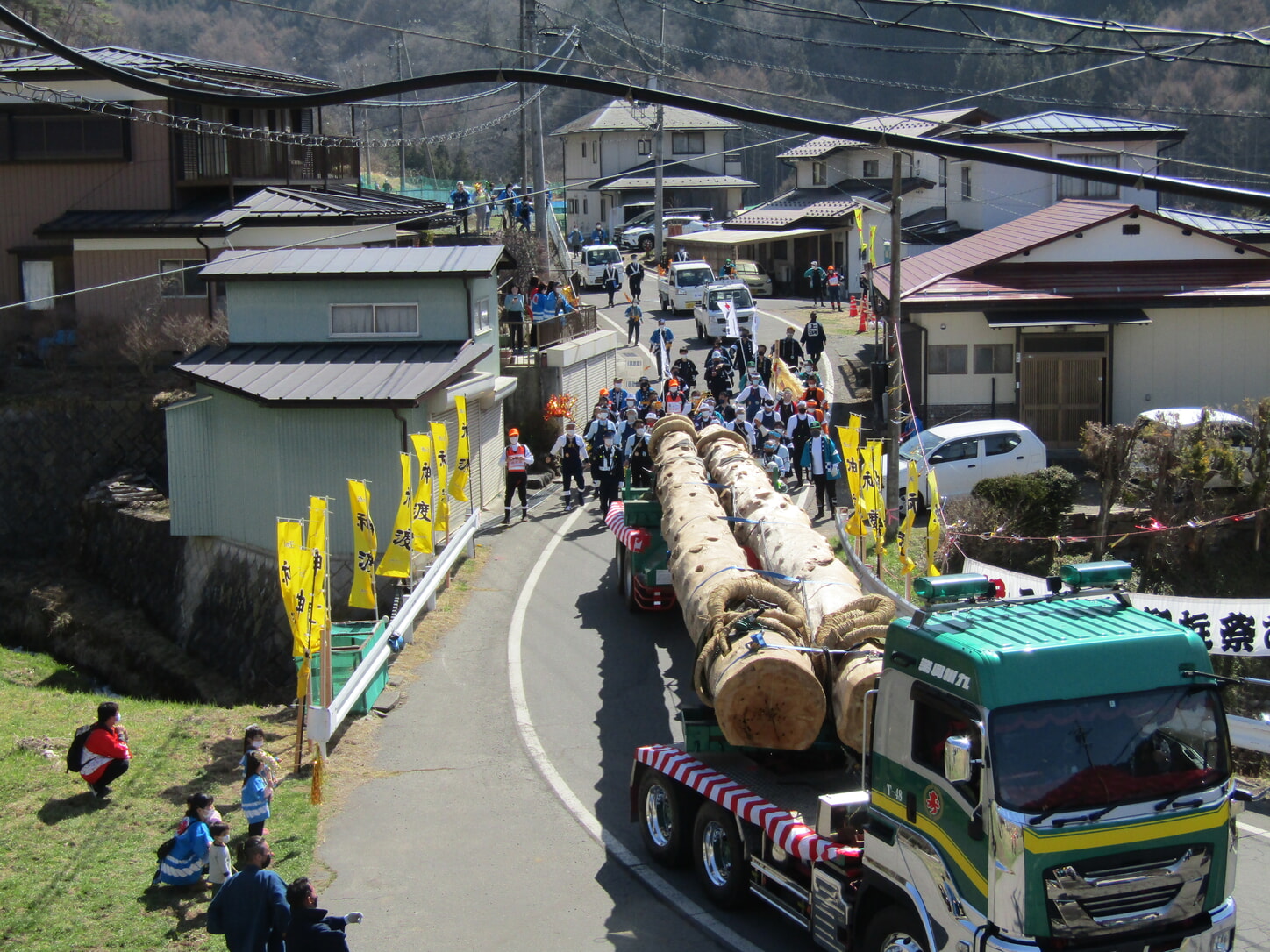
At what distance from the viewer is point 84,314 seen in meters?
30.0

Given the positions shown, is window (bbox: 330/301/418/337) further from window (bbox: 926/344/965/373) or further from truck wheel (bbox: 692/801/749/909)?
truck wheel (bbox: 692/801/749/909)

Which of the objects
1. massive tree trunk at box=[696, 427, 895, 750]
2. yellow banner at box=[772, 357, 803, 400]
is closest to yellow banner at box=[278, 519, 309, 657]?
massive tree trunk at box=[696, 427, 895, 750]

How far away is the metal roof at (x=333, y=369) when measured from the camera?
1923cm

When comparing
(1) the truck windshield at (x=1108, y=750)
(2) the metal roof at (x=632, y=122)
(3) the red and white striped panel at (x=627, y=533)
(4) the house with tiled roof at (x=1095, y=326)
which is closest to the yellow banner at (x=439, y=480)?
(3) the red and white striped panel at (x=627, y=533)

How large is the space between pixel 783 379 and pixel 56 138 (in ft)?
62.2

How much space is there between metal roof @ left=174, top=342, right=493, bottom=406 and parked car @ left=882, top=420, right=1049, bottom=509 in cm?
822

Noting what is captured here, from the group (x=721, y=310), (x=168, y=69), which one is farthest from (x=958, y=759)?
(x=721, y=310)

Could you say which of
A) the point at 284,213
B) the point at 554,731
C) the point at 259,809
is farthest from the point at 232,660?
the point at 284,213

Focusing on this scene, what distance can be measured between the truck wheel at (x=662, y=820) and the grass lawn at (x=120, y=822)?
2.74 meters

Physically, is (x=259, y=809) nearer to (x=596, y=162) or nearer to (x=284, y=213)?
(x=284, y=213)

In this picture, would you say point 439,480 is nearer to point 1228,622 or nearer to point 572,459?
point 572,459

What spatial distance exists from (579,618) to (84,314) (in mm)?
18444

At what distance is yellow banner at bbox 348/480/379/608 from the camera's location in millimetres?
14953

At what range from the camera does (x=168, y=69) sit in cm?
2917
